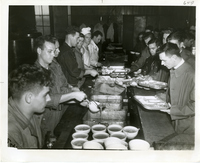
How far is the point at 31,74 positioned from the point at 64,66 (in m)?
1.28

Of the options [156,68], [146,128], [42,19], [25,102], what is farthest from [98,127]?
[42,19]

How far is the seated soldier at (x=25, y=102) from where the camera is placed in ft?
3.82

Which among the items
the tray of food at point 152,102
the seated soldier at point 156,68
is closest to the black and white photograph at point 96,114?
the tray of food at point 152,102

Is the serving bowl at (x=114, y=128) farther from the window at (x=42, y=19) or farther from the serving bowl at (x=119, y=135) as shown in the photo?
the window at (x=42, y=19)

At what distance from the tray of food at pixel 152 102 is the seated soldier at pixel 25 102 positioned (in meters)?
0.85

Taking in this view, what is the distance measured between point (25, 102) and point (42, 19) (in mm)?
4838

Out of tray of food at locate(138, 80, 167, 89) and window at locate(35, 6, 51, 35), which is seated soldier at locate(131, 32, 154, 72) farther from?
window at locate(35, 6, 51, 35)

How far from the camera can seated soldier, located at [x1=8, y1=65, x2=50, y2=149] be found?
1.17m

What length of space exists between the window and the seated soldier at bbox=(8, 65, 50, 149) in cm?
459

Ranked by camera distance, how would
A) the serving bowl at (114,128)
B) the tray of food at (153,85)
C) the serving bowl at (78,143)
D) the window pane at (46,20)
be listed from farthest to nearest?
the window pane at (46,20) < the tray of food at (153,85) < the serving bowl at (114,128) < the serving bowl at (78,143)

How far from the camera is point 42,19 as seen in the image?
5.45 metres

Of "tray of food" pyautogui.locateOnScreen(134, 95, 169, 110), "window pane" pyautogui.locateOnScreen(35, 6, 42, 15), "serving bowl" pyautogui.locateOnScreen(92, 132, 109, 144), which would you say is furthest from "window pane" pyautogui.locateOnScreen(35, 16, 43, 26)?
"serving bowl" pyautogui.locateOnScreen(92, 132, 109, 144)

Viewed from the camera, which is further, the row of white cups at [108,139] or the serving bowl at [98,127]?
the serving bowl at [98,127]
